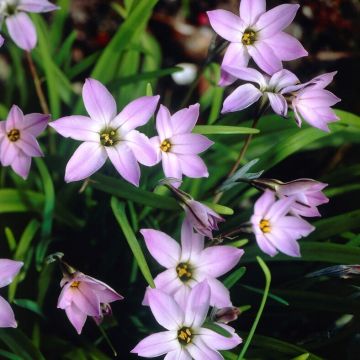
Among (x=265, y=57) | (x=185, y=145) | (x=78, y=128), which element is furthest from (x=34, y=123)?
(x=265, y=57)

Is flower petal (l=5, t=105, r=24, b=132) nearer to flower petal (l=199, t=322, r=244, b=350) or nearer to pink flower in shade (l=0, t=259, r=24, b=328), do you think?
pink flower in shade (l=0, t=259, r=24, b=328)

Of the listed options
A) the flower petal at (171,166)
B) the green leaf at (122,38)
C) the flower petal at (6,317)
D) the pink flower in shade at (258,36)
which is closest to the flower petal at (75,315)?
the flower petal at (6,317)

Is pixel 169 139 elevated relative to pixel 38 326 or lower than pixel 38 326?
elevated

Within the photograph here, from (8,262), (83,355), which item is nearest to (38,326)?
(83,355)

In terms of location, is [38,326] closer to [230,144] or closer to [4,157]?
[4,157]

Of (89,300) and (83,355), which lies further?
(83,355)
